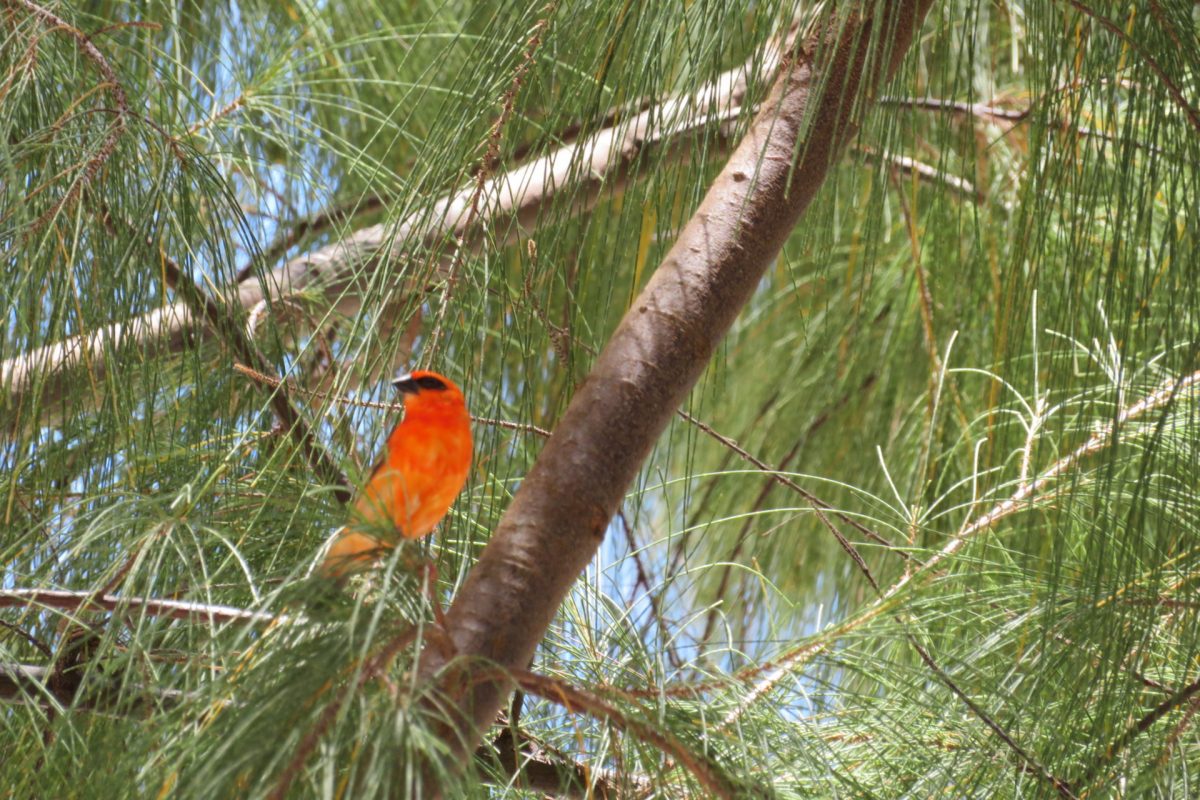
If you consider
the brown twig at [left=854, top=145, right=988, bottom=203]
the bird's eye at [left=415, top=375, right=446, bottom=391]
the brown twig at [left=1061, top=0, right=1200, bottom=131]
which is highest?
the brown twig at [left=854, top=145, right=988, bottom=203]

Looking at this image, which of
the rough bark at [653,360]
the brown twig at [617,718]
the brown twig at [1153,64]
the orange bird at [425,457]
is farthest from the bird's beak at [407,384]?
the brown twig at [1153,64]

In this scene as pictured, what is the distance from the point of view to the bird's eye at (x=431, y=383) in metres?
0.98

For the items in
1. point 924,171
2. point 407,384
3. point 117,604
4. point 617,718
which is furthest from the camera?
point 924,171

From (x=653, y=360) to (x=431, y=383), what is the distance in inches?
9.5

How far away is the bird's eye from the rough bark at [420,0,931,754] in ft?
0.53

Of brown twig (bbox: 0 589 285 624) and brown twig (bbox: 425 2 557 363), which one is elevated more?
brown twig (bbox: 425 2 557 363)

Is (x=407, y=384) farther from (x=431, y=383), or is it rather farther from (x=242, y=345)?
(x=242, y=345)

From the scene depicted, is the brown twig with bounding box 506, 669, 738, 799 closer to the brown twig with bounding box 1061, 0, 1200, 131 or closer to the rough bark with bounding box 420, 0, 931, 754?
the rough bark with bounding box 420, 0, 931, 754

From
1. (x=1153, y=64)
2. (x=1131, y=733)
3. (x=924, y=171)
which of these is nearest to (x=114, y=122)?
(x=1153, y=64)

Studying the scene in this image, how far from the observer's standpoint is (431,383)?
99 cm

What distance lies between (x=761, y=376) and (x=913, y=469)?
2.14 feet

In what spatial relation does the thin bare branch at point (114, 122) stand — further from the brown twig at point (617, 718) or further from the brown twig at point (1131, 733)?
the brown twig at point (1131, 733)

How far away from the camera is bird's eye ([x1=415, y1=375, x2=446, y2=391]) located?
98cm

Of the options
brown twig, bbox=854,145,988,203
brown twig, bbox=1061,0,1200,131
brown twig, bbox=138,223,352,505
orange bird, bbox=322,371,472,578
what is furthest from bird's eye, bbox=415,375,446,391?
brown twig, bbox=1061,0,1200,131
